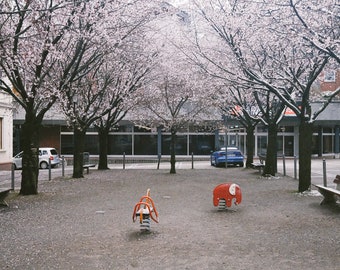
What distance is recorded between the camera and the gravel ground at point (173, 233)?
6598 millimetres

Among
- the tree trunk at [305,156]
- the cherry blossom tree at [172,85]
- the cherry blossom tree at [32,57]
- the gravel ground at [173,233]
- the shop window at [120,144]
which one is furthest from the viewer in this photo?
Result: the shop window at [120,144]

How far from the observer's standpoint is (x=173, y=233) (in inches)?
337

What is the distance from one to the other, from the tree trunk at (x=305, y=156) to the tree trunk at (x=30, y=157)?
883 cm

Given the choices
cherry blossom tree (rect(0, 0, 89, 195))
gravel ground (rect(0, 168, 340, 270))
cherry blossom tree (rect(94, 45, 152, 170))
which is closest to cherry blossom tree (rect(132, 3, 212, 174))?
cherry blossom tree (rect(94, 45, 152, 170))

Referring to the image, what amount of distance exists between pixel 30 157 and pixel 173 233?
7.92m

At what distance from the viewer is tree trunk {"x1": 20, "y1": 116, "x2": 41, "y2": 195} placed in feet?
48.4

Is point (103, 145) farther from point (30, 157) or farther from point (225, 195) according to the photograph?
point (225, 195)

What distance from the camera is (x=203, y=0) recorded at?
1634 cm

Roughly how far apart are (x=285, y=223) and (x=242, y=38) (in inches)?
318

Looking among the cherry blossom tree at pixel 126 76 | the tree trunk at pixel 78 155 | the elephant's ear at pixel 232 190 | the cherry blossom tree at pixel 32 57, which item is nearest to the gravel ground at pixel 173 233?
the elephant's ear at pixel 232 190

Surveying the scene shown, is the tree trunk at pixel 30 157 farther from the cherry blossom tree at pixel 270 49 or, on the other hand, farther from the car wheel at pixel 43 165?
the car wheel at pixel 43 165

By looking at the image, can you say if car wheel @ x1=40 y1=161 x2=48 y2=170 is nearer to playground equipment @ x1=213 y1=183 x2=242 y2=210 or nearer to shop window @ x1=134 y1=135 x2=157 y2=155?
shop window @ x1=134 y1=135 x2=157 y2=155

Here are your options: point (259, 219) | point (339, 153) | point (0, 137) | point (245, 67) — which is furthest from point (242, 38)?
point (339, 153)

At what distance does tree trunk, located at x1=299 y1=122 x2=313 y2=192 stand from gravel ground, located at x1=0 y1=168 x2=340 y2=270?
0.51 m
